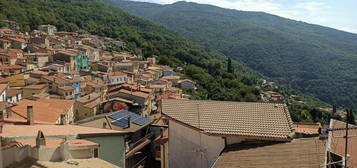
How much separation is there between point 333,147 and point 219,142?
255 centimetres

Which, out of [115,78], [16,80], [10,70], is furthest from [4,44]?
[16,80]

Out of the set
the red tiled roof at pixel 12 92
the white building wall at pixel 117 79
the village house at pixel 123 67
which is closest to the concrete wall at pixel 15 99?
the red tiled roof at pixel 12 92

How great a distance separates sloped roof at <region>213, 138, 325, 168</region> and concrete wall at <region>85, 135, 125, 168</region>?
202 inches

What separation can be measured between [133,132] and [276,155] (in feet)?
33.2

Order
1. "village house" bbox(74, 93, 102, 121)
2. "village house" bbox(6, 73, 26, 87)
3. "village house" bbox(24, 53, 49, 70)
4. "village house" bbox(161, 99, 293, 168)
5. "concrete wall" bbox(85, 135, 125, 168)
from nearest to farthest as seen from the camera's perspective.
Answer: "village house" bbox(161, 99, 293, 168) → "concrete wall" bbox(85, 135, 125, 168) → "village house" bbox(74, 93, 102, 121) → "village house" bbox(6, 73, 26, 87) → "village house" bbox(24, 53, 49, 70)

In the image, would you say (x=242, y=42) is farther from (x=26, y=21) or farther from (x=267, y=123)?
(x=267, y=123)

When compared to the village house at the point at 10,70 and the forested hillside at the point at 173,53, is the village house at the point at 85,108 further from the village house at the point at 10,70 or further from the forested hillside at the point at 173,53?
the forested hillside at the point at 173,53

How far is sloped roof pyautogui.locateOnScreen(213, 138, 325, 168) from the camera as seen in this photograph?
6.71 m

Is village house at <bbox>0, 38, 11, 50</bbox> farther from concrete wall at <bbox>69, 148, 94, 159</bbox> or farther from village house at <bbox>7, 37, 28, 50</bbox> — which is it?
concrete wall at <bbox>69, 148, 94, 159</bbox>

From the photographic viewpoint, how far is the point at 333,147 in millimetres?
8062

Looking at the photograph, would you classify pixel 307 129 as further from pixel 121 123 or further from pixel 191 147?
pixel 121 123

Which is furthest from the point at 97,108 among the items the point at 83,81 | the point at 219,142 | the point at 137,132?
the point at 219,142

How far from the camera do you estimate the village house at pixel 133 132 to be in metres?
16.9

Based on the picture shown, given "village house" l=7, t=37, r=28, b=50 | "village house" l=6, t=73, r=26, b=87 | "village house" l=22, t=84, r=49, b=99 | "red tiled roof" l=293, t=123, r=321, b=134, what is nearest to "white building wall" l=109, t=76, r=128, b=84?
"village house" l=6, t=73, r=26, b=87
